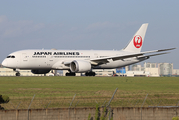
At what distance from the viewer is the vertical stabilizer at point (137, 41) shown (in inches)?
2354

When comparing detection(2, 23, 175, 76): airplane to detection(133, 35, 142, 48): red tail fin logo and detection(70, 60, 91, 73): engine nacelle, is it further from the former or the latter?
detection(133, 35, 142, 48): red tail fin logo

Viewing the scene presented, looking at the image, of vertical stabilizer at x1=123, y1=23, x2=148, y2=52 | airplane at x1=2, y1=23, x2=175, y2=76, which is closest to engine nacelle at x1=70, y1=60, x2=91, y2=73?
airplane at x1=2, y1=23, x2=175, y2=76

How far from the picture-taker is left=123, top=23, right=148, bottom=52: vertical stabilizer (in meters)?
59.8

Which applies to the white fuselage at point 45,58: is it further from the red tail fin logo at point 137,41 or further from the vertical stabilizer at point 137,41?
the red tail fin logo at point 137,41

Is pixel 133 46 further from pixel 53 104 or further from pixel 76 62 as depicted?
pixel 53 104

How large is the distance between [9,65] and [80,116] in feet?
105

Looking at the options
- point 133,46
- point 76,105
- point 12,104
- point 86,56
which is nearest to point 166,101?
point 76,105

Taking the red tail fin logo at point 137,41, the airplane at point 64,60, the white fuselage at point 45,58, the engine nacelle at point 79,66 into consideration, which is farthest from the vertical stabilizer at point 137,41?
the engine nacelle at point 79,66

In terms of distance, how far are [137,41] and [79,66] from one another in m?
16.7

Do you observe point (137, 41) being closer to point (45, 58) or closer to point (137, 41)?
point (137, 41)

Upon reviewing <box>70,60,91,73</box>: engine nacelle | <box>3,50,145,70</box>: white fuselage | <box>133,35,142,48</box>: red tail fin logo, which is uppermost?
<box>133,35,142,48</box>: red tail fin logo

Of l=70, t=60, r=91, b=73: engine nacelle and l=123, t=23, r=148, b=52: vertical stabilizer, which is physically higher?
l=123, t=23, r=148, b=52: vertical stabilizer

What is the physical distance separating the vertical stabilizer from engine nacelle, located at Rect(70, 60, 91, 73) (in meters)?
12.8

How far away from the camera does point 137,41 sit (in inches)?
2372
